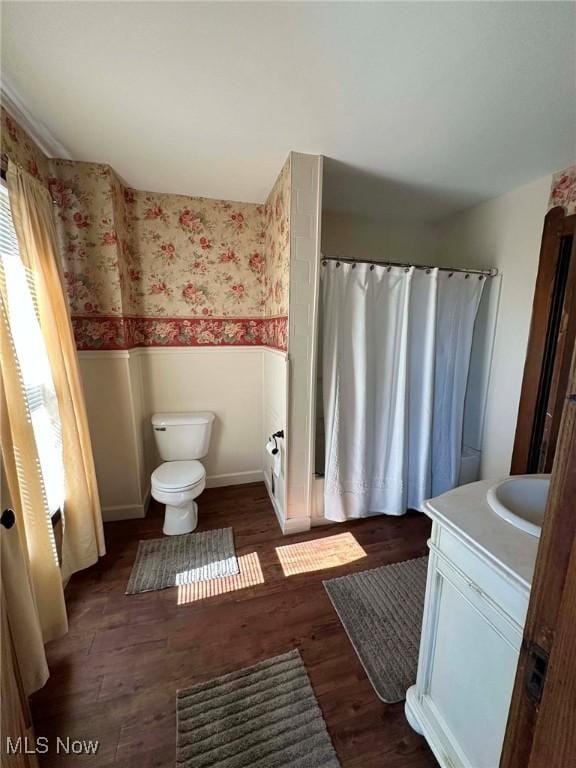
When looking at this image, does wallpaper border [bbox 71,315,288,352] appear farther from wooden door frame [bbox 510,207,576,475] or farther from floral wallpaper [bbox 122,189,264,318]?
wooden door frame [bbox 510,207,576,475]

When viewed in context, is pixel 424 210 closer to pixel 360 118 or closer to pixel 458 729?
pixel 360 118

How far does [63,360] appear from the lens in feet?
4.95

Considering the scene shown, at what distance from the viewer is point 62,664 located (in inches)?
50.8

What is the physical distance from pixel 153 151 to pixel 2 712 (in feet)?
7.58

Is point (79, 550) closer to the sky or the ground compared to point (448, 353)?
closer to the ground

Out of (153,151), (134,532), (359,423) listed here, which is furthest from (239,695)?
(153,151)

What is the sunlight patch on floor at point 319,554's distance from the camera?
1808mm

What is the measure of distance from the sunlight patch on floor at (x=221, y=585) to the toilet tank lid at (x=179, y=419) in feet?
3.39

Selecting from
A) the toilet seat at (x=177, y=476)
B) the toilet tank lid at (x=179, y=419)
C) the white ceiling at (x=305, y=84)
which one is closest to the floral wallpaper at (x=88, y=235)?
the white ceiling at (x=305, y=84)

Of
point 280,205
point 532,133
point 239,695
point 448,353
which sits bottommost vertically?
point 239,695

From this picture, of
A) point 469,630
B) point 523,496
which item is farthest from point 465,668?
point 523,496

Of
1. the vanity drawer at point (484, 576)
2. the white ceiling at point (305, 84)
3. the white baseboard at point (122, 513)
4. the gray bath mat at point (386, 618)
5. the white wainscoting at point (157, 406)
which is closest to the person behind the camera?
the vanity drawer at point (484, 576)

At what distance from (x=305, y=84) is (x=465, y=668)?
81.6 inches

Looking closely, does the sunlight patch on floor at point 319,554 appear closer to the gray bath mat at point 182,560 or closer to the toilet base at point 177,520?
the gray bath mat at point 182,560
